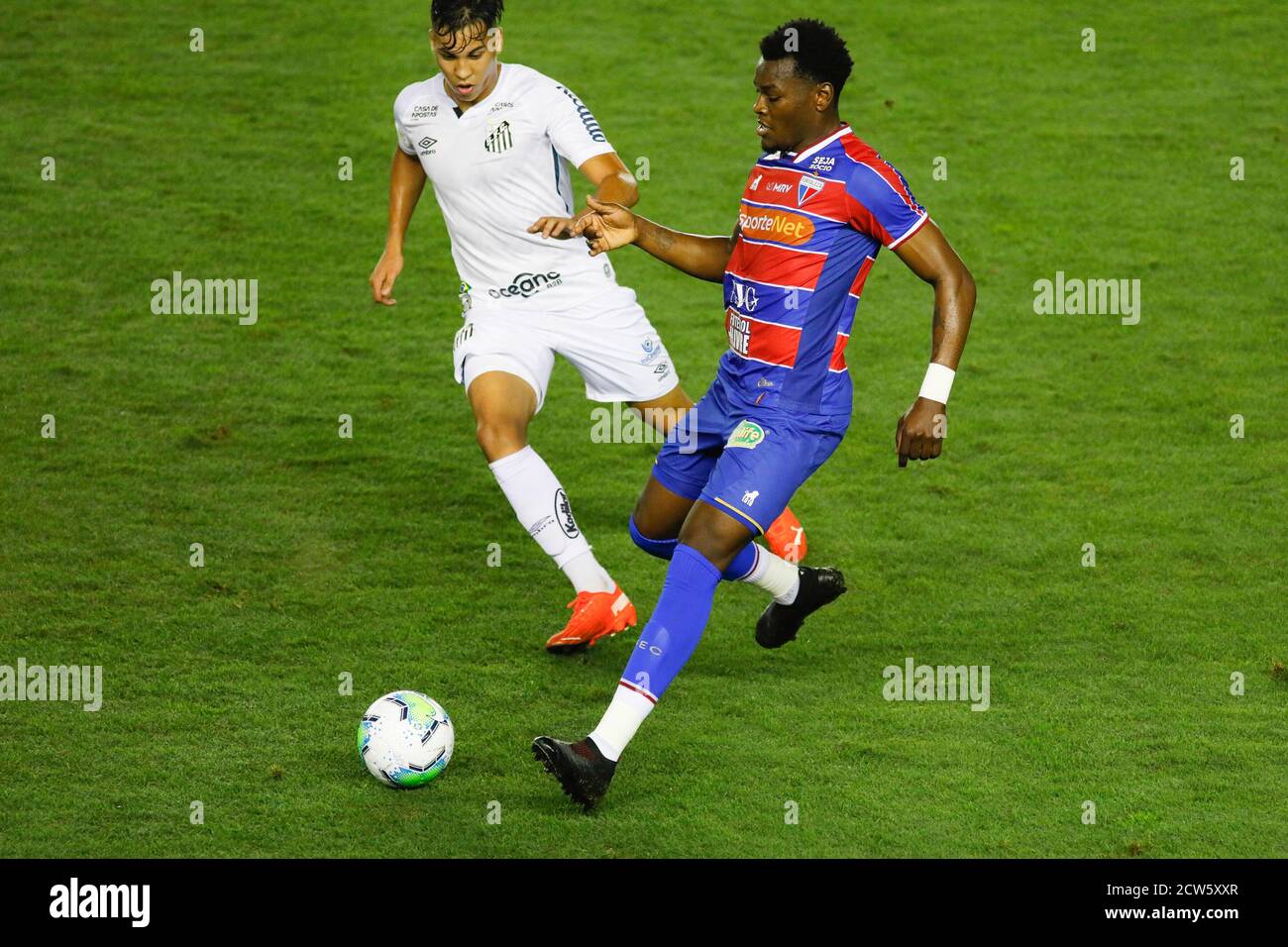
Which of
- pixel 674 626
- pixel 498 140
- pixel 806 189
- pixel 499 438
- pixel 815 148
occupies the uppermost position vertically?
pixel 498 140

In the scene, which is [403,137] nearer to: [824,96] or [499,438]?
[499,438]

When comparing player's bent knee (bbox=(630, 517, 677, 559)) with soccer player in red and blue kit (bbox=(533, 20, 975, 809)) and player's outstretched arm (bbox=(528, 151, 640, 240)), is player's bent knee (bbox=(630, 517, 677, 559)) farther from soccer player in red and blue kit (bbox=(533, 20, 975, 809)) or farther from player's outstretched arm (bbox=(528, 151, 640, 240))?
player's outstretched arm (bbox=(528, 151, 640, 240))

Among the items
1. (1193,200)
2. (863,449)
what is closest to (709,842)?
(863,449)

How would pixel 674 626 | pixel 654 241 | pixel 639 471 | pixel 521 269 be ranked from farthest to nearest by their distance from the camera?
pixel 639 471 < pixel 521 269 < pixel 654 241 < pixel 674 626

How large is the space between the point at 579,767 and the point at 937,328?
1.84 meters

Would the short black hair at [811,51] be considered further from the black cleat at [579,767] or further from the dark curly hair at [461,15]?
the black cleat at [579,767]

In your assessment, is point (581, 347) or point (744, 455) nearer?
point (744, 455)

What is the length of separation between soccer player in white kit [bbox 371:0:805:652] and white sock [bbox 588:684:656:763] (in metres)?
1.23

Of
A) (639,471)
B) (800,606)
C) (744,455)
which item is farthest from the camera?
(639,471)

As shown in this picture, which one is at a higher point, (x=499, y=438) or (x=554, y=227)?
(x=554, y=227)

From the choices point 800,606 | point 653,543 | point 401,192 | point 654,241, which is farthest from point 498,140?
point 800,606

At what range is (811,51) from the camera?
17.8 feet
